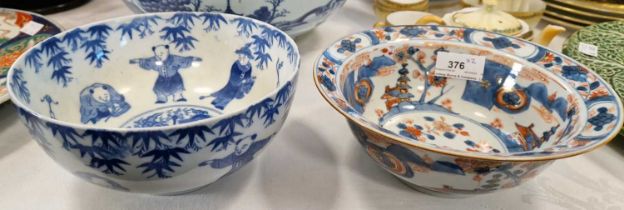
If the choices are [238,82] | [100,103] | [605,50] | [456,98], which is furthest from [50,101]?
[605,50]

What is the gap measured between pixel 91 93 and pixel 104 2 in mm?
477

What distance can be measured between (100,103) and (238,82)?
0.17 m

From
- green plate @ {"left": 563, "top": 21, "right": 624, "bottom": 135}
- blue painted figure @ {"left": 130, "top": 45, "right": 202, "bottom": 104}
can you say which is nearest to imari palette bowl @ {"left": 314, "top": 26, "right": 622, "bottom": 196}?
green plate @ {"left": 563, "top": 21, "right": 624, "bottom": 135}

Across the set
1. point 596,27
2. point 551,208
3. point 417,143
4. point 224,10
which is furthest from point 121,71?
Result: point 596,27

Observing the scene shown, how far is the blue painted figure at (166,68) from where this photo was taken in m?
0.66

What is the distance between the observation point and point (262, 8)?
68cm

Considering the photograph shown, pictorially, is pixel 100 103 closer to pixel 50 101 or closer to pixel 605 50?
pixel 50 101

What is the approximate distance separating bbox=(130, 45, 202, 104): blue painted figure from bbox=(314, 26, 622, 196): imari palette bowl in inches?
9.2

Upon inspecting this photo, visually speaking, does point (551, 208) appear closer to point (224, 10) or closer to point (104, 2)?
point (224, 10)

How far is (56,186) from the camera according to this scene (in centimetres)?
52

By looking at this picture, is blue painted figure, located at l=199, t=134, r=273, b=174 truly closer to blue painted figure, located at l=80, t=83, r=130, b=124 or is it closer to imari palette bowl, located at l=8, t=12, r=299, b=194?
imari palette bowl, located at l=8, t=12, r=299, b=194

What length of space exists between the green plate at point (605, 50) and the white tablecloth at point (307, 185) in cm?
10

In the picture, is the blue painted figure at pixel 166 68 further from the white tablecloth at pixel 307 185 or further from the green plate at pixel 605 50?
the green plate at pixel 605 50

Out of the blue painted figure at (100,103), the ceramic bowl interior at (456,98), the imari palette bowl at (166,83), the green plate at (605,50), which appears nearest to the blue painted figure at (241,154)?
the imari palette bowl at (166,83)
